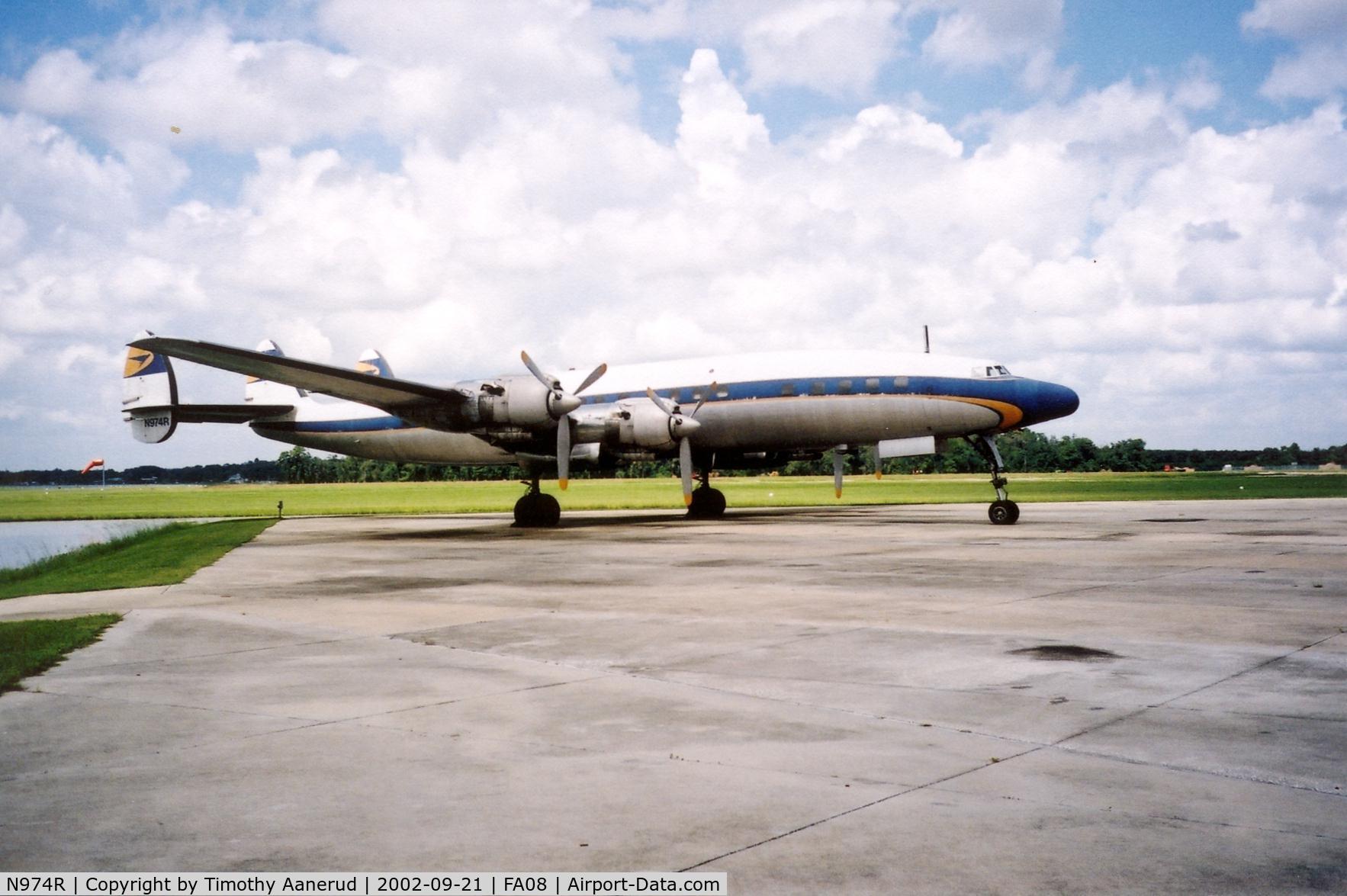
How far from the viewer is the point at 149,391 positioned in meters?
31.9

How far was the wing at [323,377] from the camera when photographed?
73.4 ft

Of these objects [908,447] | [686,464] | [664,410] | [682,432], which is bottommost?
[686,464]

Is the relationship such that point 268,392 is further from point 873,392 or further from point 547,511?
point 873,392

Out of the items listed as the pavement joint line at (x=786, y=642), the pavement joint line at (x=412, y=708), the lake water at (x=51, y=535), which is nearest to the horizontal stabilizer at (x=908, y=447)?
the pavement joint line at (x=786, y=642)

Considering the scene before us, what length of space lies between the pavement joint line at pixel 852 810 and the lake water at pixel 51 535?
2421cm

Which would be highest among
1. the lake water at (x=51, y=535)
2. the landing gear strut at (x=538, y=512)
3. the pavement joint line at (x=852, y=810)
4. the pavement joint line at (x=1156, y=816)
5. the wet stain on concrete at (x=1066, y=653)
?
the landing gear strut at (x=538, y=512)

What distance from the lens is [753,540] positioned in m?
20.8

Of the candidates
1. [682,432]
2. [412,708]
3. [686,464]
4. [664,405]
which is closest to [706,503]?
[686,464]

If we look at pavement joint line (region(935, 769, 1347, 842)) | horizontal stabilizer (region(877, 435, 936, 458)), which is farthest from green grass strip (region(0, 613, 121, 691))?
horizontal stabilizer (region(877, 435, 936, 458))

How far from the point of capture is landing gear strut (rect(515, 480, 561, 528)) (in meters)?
27.6

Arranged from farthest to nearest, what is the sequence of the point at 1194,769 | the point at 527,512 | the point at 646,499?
the point at 646,499 < the point at 527,512 < the point at 1194,769

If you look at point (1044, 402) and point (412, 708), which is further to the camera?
point (1044, 402)

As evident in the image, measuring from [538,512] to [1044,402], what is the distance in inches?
535

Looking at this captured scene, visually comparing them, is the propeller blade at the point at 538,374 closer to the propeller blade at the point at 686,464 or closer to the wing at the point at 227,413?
the propeller blade at the point at 686,464
